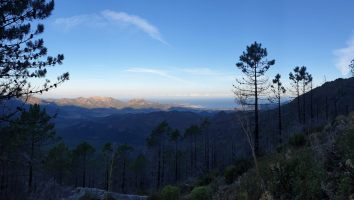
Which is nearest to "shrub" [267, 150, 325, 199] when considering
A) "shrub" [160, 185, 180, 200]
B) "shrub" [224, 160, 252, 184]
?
"shrub" [160, 185, 180, 200]

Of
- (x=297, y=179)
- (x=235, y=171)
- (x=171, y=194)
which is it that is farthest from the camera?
(x=235, y=171)

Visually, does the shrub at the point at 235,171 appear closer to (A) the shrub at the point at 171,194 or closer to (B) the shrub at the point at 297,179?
(A) the shrub at the point at 171,194

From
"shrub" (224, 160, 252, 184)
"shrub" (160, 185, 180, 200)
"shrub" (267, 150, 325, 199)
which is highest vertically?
"shrub" (267, 150, 325, 199)

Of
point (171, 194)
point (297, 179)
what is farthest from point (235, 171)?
point (297, 179)

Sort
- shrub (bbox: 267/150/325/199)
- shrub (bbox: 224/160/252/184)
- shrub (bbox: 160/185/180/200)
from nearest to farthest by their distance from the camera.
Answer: shrub (bbox: 267/150/325/199) → shrub (bbox: 160/185/180/200) → shrub (bbox: 224/160/252/184)

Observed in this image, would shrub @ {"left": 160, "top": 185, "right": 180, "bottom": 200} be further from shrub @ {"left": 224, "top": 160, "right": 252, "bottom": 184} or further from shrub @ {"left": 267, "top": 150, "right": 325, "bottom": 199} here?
shrub @ {"left": 267, "top": 150, "right": 325, "bottom": 199}

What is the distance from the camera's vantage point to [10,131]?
14.4m

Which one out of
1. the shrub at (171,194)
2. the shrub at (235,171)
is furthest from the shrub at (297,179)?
the shrub at (235,171)

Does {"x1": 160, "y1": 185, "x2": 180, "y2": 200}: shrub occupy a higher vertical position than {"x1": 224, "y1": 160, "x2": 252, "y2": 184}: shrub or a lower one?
lower

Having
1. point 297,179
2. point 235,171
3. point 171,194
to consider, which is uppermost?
point 297,179

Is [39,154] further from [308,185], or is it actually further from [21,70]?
[308,185]

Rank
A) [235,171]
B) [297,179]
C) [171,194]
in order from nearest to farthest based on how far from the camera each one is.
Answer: [297,179] < [171,194] < [235,171]

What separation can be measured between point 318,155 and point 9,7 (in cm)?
1130

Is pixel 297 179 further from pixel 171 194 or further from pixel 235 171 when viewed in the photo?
pixel 235 171
